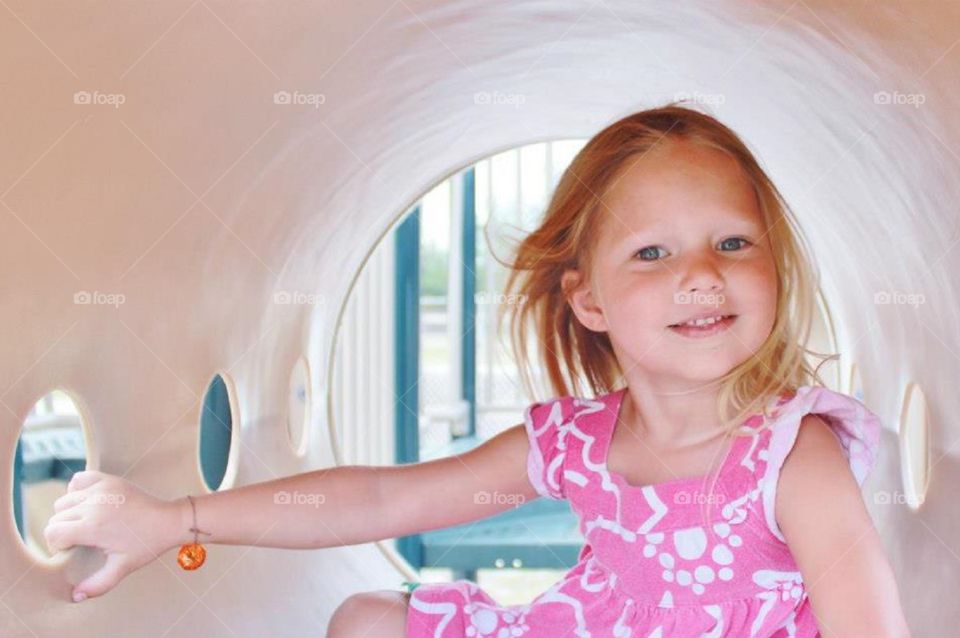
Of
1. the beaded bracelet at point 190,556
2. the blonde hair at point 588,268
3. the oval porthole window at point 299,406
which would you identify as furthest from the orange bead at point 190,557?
the oval porthole window at point 299,406

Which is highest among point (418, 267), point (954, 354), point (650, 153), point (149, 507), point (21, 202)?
point (418, 267)

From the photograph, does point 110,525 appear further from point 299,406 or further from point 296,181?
point 299,406

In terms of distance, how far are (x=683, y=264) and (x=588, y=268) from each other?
9.5 inches

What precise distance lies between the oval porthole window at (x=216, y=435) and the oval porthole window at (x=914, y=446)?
1.06 metres

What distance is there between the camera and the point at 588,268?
5.80 ft

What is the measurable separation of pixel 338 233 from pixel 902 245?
3.49ft

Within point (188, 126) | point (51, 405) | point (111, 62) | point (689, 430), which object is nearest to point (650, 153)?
point (689, 430)

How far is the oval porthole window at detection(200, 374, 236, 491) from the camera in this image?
2078mm

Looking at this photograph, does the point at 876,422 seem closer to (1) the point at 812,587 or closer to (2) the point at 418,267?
(1) the point at 812,587

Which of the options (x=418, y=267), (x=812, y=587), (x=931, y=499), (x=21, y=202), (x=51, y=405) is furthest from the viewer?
(x=418, y=267)

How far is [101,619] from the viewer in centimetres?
145

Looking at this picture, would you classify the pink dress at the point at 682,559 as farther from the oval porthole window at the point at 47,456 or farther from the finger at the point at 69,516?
the oval porthole window at the point at 47,456

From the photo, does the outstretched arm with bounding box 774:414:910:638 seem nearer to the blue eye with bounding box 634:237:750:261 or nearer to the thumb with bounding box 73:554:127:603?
the blue eye with bounding box 634:237:750:261

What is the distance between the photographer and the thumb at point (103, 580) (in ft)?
4.52
